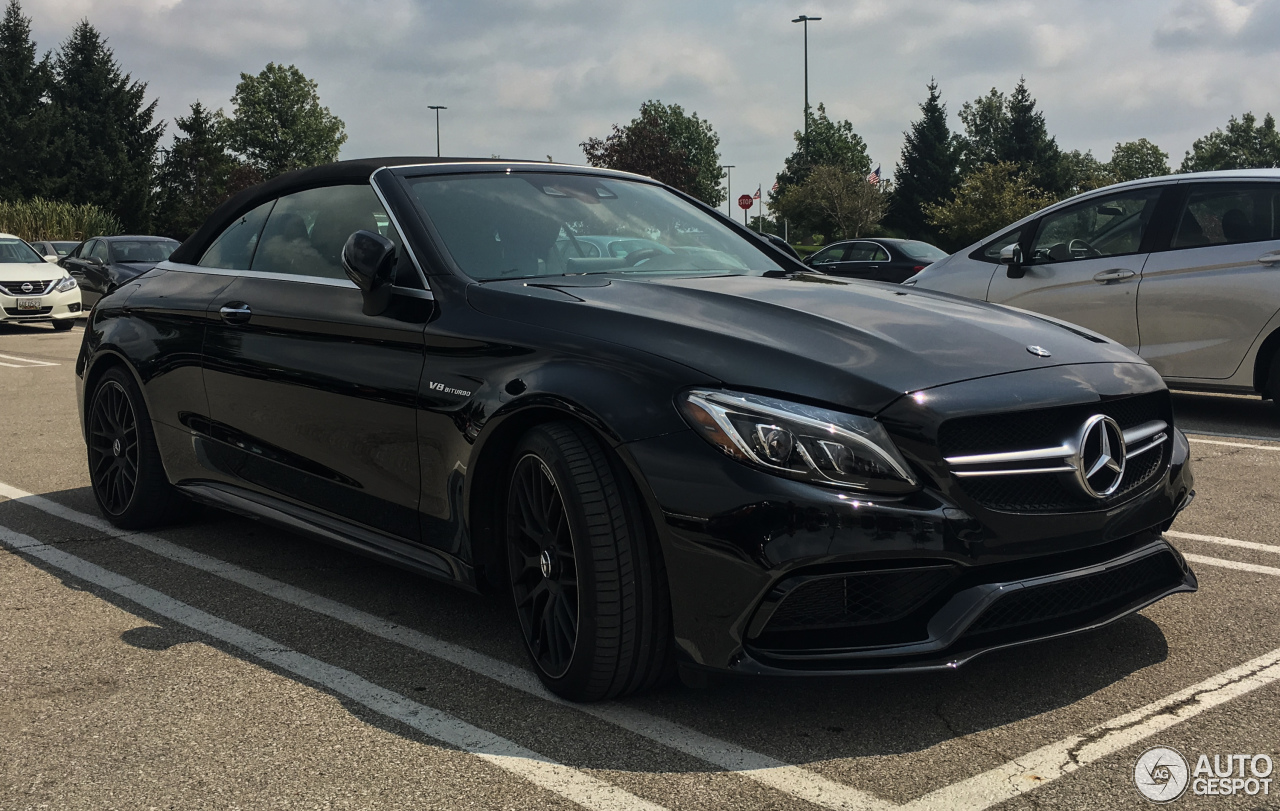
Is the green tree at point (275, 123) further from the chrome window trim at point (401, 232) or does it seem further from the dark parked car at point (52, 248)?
the chrome window trim at point (401, 232)

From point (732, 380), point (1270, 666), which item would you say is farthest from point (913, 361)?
point (1270, 666)

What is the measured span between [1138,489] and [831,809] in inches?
48.2

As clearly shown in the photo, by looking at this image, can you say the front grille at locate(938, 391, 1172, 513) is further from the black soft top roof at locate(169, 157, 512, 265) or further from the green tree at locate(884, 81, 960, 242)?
the green tree at locate(884, 81, 960, 242)

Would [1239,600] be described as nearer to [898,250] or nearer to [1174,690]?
[1174,690]

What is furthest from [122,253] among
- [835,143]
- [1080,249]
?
[835,143]

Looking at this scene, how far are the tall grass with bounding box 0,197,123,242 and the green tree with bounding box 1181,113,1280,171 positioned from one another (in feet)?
299

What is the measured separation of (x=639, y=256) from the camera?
13.2 ft

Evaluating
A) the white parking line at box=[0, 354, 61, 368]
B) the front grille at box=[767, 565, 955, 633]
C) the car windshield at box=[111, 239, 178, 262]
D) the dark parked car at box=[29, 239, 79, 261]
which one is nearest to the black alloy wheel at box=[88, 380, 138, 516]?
the front grille at box=[767, 565, 955, 633]

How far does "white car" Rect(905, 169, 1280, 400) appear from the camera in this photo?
23.8 feet

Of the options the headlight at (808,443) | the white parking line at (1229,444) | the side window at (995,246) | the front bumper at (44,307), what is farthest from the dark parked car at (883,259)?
the headlight at (808,443)

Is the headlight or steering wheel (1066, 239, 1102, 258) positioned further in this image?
steering wheel (1066, 239, 1102, 258)

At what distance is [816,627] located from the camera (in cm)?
279

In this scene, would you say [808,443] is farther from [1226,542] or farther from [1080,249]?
[1080,249]

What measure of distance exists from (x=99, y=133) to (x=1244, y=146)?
3609 inches
